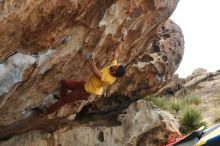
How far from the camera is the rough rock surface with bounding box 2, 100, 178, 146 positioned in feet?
43.8

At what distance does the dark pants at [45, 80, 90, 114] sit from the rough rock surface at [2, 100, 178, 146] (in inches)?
97.1

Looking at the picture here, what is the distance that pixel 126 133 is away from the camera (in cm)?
1419

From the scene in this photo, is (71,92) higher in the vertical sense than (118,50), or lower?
lower

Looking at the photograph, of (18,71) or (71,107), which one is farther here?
(71,107)

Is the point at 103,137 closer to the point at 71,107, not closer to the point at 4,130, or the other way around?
the point at 71,107

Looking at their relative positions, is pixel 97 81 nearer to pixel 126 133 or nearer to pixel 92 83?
pixel 92 83

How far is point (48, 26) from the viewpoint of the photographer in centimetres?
876

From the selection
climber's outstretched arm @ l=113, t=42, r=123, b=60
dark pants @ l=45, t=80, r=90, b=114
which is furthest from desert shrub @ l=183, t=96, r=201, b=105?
dark pants @ l=45, t=80, r=90, b=114

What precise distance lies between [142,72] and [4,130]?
5.00 meters

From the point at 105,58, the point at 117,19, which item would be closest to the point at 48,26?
Answer: the point at 117,19

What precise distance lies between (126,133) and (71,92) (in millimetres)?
4308

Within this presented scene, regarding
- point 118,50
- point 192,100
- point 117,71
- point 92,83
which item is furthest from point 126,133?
point 192,100

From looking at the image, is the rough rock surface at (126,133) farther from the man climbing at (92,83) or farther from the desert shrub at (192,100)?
the desert shrub at (192,100)

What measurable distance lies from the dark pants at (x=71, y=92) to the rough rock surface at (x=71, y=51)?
227mm
